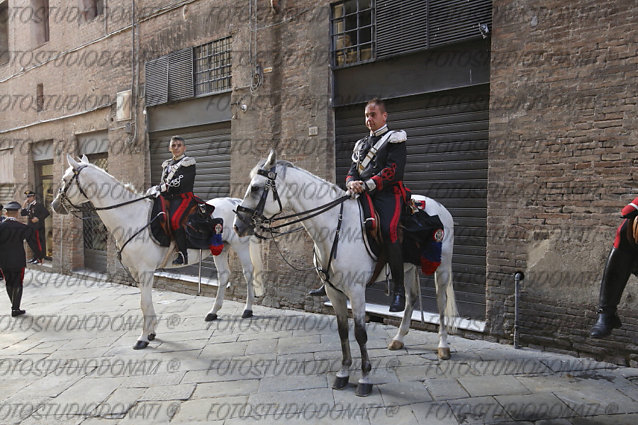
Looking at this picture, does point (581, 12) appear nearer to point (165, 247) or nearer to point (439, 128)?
point (439, 128)

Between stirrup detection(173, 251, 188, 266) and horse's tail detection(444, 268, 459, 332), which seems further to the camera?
stirrup detection(173, 251, 188, 266)

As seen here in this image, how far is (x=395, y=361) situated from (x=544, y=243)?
7.80 ft

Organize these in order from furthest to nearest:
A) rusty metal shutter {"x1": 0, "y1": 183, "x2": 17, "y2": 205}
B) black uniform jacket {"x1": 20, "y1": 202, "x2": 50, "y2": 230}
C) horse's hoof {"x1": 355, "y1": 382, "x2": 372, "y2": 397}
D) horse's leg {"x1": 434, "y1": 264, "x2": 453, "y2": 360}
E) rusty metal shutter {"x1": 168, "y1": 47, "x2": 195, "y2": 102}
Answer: rusty metal shutter {"x1": 0, "y1": 183, "x2": 17, "y2": 205} < black uniform jacket {"x1": 20, "y1": 202, "x2": 50, "y2": 230} < rusty metal shutter {"x1": 168, "y1": 47, "x2": 195, "y2": 102} < horse's leg {"x1": 434, "y1": 264, "x2": 453, "y2": 360} < horse's hoof {"x1": 355, "y1": 382, "x2": 372, "y2": 397}

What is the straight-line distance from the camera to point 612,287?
3404 mm

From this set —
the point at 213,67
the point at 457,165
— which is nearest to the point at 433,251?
the point at 457,165

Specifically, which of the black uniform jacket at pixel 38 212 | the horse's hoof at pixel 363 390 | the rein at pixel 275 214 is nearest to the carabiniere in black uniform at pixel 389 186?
the rein at pixel 275 214

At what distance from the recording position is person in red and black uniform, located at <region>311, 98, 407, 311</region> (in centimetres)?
421

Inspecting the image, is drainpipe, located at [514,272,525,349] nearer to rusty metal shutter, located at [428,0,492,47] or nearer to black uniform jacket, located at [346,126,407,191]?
black uniform jacket, located at [346,126,407,191]

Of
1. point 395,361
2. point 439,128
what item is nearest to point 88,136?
point 439,128

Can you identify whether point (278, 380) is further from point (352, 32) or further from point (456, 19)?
point (352, 32)

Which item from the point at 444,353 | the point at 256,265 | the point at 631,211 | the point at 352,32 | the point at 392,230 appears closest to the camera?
the point at 631,211

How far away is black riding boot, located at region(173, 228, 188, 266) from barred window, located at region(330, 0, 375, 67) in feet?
12.7

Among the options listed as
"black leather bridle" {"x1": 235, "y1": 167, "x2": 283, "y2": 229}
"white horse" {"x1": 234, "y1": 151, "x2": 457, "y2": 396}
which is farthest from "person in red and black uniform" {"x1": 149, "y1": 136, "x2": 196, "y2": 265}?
"black leather bridle" {"x1": 235, "y1": 167, "x2": 283, "y2": 229}

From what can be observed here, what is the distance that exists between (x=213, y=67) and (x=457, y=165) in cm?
573
